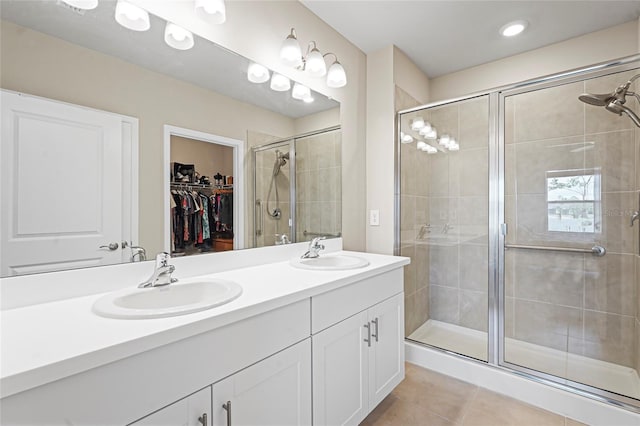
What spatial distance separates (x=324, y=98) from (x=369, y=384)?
171 cm

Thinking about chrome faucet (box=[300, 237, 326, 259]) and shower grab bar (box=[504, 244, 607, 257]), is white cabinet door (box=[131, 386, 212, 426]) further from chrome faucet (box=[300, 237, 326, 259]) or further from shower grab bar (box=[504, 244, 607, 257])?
shower grab bar (box=[504, 244, 607, 257])

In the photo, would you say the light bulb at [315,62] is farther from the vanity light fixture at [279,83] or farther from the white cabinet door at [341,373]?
the white cabinet door at [341,373]

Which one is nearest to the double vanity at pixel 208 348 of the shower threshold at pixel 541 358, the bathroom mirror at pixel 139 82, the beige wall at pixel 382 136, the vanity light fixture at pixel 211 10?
the bathroom mirror at pixel 139 82

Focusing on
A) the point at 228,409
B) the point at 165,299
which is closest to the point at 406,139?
the point at 165,299

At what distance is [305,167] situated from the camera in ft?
6.28

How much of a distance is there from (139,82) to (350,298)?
49.4 inches

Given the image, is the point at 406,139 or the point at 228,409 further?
the point at 406,139

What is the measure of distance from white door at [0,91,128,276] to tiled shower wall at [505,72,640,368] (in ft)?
7.42

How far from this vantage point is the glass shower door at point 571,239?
179 centimetres

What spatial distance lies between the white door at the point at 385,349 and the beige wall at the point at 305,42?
665 mm

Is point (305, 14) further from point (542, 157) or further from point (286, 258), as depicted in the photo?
point (542, 157)

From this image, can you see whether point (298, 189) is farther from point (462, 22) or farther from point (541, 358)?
point (541, 358)

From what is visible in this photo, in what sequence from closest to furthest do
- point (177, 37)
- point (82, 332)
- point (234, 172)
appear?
1. point (82, 332)
2. point (177, 37)
3. point (234, 172)

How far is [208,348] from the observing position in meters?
0.83
